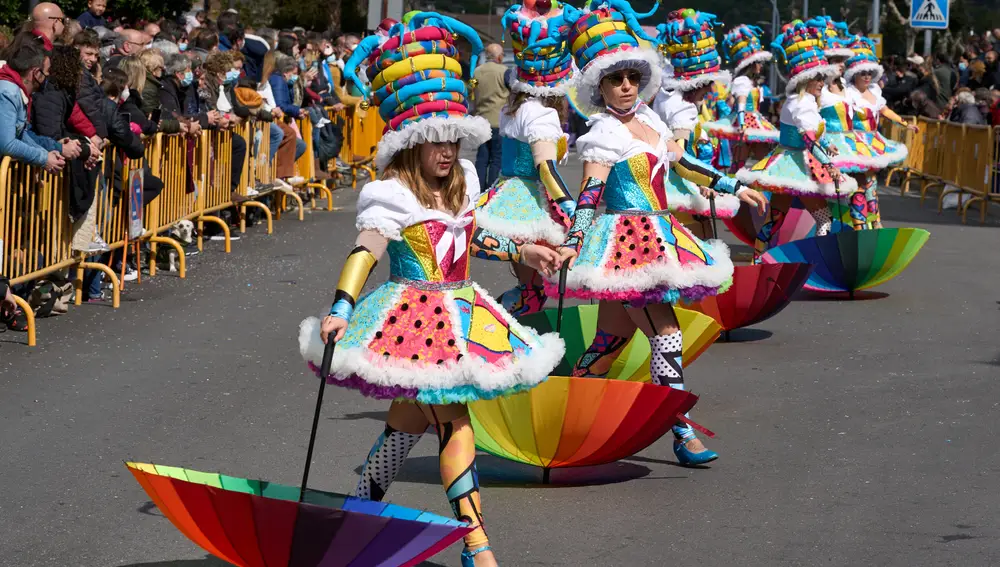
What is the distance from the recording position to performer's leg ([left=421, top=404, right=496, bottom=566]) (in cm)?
520

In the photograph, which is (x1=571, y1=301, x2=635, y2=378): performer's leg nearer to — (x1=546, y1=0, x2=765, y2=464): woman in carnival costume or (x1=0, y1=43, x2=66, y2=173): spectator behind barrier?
(x1=546, y1=0, x2=765, y2=464): woman in carnival costume

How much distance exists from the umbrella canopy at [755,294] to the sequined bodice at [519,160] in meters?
1.50

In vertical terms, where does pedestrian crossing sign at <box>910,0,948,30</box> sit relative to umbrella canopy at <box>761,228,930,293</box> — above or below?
above

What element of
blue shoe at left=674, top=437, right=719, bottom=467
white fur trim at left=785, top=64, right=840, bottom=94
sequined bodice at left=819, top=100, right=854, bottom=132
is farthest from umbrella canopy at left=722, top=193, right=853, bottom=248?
blue shoe at left=674, top=437, right=719, bottom=467

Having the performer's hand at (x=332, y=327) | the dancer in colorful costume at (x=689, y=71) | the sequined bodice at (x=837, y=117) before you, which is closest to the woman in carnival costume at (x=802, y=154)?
the sequined bodice at (x=837, y=117)

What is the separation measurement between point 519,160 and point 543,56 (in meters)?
0.65

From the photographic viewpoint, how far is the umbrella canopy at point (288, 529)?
464cm

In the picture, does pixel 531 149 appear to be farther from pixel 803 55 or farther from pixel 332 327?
pixel 803 55

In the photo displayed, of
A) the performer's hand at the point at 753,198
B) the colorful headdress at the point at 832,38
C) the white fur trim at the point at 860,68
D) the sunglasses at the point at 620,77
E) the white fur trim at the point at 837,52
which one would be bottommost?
the performer's hand at the point at 753,198

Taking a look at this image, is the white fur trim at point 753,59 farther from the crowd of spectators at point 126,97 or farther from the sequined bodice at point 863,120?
the crowd of spectators at point 126,97

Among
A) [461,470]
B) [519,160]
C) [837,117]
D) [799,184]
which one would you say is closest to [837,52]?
[837,117]

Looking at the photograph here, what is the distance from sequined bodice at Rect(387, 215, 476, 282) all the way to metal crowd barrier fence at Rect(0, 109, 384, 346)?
16.6ft

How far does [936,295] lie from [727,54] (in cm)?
598

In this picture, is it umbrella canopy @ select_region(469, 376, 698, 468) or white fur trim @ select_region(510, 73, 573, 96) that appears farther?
white fur trim @ select_region(510, 73, 573, 96)
